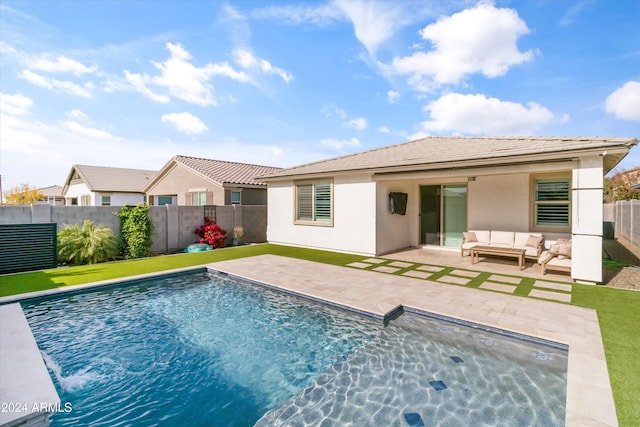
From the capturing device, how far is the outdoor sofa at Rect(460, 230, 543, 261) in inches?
349

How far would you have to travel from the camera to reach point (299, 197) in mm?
13391

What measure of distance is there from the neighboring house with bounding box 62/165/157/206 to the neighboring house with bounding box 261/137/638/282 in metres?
19.5

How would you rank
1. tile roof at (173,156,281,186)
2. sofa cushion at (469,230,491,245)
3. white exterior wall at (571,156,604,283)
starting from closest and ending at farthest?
white exterior wall at (571,156,604,283)
sofa cushion at (469,230,491,245)
tile roof at (173,156,281,186)

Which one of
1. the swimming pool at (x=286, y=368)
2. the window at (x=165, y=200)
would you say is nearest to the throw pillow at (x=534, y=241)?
the swimming pool at (x=286, y=368)

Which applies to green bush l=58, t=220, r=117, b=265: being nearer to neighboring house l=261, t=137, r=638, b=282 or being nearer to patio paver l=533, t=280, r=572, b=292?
neighboring house l=261, t=137, r=638, b=282

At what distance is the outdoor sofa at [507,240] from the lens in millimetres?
8867

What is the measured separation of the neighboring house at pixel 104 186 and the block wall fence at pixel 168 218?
49.7 feet

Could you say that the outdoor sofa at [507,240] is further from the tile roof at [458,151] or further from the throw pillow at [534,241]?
the tile roof at [458,151]

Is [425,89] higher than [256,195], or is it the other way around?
[425,89]

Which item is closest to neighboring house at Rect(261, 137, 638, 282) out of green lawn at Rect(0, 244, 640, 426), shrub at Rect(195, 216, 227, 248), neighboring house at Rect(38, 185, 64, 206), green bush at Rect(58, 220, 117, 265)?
green lawn at Rect(0, 244, 640, 426)

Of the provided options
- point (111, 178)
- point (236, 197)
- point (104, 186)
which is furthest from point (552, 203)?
point (111, 178)

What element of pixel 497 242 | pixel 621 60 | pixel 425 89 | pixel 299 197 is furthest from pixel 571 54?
pixel 299 197

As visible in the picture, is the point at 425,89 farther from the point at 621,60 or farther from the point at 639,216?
the point at 639,216

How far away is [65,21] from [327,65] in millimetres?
9343
